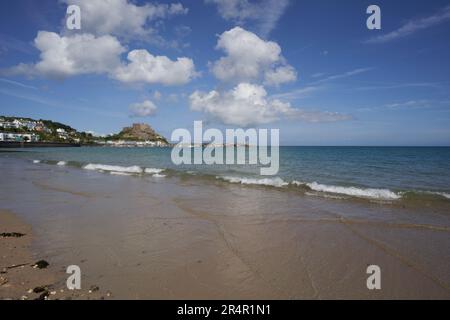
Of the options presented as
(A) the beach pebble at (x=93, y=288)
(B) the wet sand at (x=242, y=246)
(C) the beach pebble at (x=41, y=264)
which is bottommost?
(B) the wet sand at (x=242, y=246)

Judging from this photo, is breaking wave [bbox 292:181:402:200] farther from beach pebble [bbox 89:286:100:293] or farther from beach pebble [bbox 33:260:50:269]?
beach pebble [bbox 33:260:50:269]

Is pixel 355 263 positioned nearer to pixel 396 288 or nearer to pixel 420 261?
pixel 396 288

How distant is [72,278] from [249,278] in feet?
9.83

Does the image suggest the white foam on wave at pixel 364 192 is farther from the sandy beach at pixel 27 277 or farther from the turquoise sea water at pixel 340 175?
the sandy beach at pixel 27 277

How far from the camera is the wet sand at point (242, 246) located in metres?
4.46

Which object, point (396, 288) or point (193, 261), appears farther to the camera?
point (193, 261)

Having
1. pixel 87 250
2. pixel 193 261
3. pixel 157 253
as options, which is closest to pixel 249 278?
pixel 193 261

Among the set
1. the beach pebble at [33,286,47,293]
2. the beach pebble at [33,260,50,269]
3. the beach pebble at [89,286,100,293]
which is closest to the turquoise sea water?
the beach pebble at [89,286,100,293]

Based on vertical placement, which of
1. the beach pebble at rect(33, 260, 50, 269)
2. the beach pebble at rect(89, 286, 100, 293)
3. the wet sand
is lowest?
the wet sand

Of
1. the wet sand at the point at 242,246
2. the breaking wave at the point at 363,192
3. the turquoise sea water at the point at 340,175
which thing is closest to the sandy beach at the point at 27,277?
the wet sand at the point at 242,246

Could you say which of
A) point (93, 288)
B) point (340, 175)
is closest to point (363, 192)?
point (340, 175)

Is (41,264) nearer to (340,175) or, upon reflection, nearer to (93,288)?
(93,288)

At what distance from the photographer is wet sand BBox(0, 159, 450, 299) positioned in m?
4.46
